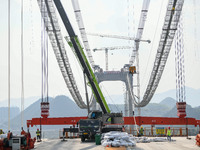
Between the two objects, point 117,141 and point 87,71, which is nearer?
point 117,141

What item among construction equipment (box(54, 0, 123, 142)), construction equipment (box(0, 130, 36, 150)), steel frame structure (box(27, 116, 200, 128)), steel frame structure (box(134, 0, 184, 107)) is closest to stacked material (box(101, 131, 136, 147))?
construction equipment (box(54, 0, 123, 142))

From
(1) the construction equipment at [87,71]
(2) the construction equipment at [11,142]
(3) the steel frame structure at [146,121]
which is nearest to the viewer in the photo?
(2) the construction equipment at [11,142]

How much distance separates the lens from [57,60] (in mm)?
59219

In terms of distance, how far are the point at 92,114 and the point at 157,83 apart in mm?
39849

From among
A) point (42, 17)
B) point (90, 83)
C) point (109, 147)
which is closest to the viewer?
point (109, 147)

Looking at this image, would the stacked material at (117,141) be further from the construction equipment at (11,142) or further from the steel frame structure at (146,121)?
the steel frame structure at (146,121)

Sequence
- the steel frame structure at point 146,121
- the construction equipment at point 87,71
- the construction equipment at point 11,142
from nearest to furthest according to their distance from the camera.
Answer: the construction equipment at point 11,142 → the construction equipment at point 87,71 → the steel frame structure at point 146,121

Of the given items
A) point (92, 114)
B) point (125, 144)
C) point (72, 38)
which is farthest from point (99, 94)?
point (125, 144)

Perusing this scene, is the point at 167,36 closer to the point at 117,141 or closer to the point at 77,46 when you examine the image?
the point at 77,46

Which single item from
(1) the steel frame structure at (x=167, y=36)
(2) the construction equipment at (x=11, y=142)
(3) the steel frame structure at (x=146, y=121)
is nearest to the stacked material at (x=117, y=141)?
(2) the construction equipment at (x=11, y=142)

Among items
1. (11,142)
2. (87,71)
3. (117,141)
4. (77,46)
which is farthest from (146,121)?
(11,142)

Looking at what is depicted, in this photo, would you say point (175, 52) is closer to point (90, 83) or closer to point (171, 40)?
point (171, 40)

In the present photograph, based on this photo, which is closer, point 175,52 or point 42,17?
point 175,52

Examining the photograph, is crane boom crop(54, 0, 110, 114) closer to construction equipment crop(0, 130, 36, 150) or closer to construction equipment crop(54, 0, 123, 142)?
construction equipment crop(54, 0, 123, 142)
